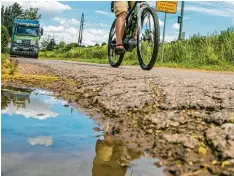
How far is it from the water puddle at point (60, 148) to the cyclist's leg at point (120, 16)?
2.98 m

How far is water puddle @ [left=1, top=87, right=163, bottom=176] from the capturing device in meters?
1.49

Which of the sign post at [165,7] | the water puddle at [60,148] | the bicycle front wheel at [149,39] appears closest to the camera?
the water puddle at [60,148]

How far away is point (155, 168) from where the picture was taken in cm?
161

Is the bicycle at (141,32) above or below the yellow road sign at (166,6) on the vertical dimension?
below

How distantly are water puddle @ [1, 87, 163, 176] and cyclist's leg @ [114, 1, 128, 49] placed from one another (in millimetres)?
2983

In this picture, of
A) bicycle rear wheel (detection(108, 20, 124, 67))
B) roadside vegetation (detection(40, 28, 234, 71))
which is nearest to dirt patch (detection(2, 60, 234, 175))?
bicycle rear wheel (detection(108, 20, 124, 67))

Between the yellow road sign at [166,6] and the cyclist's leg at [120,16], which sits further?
the yellow road sign at [166,6]

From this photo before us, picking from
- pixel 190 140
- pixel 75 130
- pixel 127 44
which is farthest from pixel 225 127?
pixel 127 44

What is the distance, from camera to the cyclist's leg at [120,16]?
5398 millimetres

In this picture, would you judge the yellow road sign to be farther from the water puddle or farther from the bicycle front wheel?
the water puddle

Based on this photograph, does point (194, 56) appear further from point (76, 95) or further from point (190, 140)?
point (190, 140)

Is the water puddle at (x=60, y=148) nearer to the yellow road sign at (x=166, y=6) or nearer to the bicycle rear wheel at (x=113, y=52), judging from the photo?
the bicycle rear wheel at (x=113, y=52)

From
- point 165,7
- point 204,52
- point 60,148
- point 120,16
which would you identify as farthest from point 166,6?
point 60,148

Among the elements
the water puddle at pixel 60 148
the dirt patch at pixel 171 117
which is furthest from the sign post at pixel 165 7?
the water puddle at pixel 60 148
